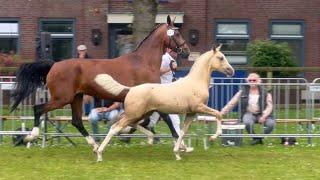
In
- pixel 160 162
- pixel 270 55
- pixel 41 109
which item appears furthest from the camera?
pixel 270 55

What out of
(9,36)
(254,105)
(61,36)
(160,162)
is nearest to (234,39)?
(61,36)

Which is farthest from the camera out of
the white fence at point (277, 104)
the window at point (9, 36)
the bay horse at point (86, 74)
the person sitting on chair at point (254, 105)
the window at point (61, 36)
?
the window at point (61, 36)

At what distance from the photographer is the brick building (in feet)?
88.7

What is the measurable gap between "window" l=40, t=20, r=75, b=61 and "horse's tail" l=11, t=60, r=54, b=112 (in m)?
13.8

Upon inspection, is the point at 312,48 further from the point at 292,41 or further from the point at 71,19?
the point at 71,19

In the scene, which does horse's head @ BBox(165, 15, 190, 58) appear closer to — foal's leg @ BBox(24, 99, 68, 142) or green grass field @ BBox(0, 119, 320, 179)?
green grass field @ BBox(0, 119, 320, 179)

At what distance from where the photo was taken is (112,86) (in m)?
12.4

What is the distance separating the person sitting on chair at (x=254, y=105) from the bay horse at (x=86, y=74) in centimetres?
156

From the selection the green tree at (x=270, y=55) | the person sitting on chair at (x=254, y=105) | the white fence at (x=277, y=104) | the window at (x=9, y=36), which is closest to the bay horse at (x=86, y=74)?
the white fence at (x=277, y=104)

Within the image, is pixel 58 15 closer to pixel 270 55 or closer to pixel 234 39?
pixel 234 39

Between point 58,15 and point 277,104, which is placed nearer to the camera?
point 277,104

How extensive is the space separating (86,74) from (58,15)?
14.7 metres

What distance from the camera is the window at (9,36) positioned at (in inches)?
1065

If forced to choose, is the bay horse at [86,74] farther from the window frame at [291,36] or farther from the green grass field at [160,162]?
the window frame at [291,36]
